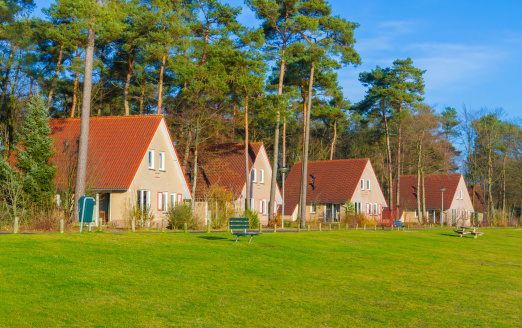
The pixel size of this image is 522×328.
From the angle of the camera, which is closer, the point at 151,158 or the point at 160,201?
the point at 151,158

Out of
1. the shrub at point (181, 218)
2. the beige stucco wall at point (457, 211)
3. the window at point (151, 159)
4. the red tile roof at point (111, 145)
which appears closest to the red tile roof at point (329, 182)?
the beige stucco wall at point (457, 211)

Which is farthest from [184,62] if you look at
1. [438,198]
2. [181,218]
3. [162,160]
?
[438,198]

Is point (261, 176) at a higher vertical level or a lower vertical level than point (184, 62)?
lower

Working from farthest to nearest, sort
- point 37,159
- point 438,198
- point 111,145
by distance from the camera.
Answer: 1. point 438,198
2. point 111,145
3. point 37,159

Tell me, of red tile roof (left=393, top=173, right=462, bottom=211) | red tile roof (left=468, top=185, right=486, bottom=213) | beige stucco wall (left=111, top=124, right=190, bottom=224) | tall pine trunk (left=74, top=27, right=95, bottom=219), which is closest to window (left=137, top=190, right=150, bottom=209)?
beige stucco wall (left=111, top=124, right=190, bottom=224)

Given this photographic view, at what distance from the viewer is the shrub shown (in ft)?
97.9

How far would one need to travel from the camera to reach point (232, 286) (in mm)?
13031

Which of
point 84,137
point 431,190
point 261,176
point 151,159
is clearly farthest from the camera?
point 431,190

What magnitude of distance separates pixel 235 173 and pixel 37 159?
22.7 m

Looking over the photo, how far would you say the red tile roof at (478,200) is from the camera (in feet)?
282

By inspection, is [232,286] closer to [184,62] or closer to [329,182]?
[184,62]

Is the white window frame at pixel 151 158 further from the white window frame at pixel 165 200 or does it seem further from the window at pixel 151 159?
the white window frame at pixel 165 200

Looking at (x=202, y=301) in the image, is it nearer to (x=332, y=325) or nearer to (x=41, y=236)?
(x=332, y=325)

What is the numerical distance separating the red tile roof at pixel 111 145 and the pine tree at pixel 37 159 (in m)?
4.71
